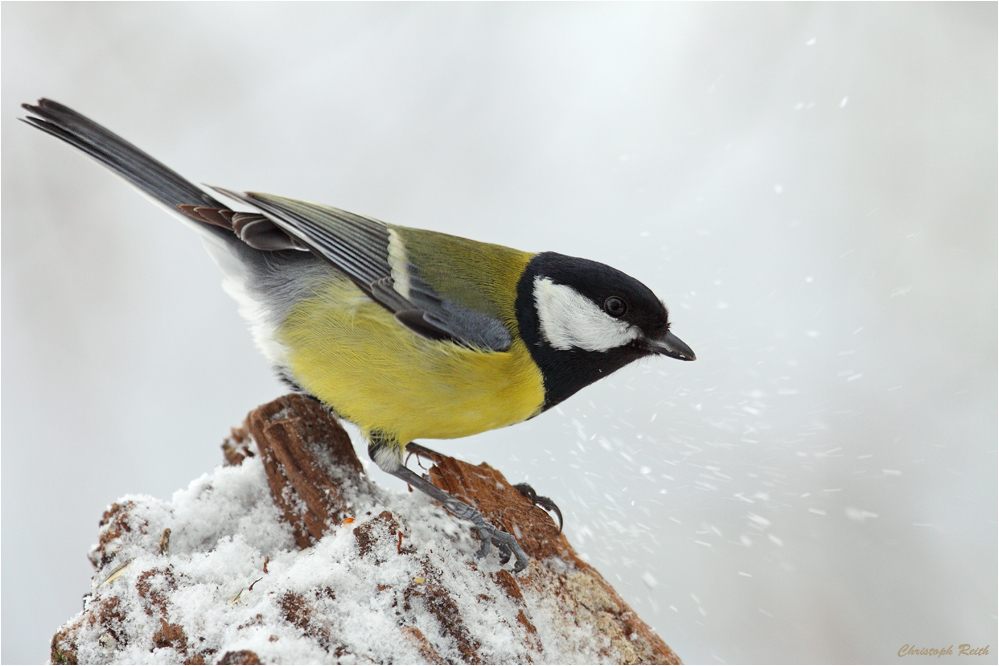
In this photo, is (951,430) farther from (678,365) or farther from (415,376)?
(415,376)

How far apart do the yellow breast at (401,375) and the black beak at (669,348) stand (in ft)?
0.97

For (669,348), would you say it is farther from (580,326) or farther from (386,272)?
(386,272)

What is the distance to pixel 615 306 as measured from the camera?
177 centimetres

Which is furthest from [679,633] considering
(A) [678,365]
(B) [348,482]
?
(B) [348,482]

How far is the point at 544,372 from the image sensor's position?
5.82 feet

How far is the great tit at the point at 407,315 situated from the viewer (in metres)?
1.69

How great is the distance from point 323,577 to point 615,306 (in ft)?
2.96

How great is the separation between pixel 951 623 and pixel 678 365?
1.21 m

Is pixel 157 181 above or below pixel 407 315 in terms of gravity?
above

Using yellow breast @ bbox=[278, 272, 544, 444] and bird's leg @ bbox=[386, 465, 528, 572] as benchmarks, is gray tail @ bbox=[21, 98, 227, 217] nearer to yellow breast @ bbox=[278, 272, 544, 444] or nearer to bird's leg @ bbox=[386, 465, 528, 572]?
yellow breast @ bbox=[278, 272, 544, 444]

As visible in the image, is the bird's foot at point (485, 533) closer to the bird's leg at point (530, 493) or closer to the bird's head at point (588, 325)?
the bird's leg at point (530, 493)
